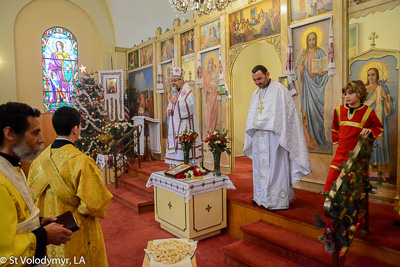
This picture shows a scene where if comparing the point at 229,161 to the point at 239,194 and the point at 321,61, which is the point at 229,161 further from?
the point at 321,61

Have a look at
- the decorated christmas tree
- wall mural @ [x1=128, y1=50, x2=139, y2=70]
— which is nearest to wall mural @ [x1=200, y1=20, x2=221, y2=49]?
wall mural @ [x1=128, y1=50, x2=139, y2=70]

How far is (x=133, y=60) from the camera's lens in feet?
39.4

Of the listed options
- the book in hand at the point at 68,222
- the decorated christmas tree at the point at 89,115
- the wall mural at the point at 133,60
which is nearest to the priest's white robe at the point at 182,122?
the book in hand at the point at 68,222

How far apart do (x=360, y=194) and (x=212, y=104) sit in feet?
17.1

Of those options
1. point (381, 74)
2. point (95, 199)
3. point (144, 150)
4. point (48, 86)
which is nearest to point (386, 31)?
point (381, 74)

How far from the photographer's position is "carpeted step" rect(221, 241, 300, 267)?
3.59m

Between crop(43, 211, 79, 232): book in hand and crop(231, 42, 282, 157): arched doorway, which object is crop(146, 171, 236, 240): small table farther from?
crop(231, 42, 282, 157): arched doorway

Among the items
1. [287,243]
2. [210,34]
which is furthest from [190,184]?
[210,34]

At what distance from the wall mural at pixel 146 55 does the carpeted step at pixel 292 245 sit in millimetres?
8074

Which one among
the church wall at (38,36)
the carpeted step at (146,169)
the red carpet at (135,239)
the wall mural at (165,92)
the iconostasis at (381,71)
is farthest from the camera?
the church wall at (38,36)

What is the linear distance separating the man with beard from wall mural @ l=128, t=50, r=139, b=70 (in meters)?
10.4

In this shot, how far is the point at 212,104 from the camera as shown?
7883mm

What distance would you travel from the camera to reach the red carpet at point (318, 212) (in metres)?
3.29

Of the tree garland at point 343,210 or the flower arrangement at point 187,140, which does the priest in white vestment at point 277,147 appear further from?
the tree garland at point 343,210
